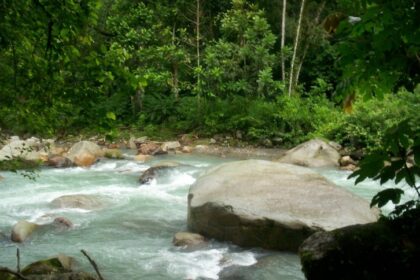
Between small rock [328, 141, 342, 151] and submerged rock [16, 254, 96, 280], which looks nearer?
submerged rock [16, 254, 96, 280]

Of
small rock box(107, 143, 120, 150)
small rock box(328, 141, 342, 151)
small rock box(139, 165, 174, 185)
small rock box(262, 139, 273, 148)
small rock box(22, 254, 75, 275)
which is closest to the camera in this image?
small rock box(22, 254, 75, 275)

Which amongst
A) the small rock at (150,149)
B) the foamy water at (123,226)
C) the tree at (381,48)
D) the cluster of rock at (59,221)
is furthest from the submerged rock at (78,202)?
the tree at (381,48)

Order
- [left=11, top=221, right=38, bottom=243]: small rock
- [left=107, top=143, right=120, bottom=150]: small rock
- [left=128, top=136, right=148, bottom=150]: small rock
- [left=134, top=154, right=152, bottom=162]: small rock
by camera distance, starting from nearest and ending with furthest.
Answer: [left=11, top=221, right=38, bottom=243]: small rock
[left=134, top=154, right=152, bottom=162]: small rock
[left=128, top=136, right=148, bottom=150]: small rock
[left=107, top=143, right=120, bottom=150]: small rock

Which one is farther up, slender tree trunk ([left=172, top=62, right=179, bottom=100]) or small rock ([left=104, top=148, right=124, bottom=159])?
slender tree trunk ([left=172, top=62, right=179, bottom=100])

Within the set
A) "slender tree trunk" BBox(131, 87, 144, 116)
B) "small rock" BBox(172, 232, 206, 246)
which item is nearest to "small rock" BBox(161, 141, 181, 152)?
"slender tree trunk" BBox(131, 87, 144, 116)

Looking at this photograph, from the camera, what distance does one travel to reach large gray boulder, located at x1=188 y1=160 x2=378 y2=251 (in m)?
6.20

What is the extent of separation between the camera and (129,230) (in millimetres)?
7480

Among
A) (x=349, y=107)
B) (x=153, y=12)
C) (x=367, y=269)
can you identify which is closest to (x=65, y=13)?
(x=367, y=269)

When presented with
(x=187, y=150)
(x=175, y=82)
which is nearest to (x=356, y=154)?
(x=187, y=150)

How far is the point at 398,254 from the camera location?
7.08 ft

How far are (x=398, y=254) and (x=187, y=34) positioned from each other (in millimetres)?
18150

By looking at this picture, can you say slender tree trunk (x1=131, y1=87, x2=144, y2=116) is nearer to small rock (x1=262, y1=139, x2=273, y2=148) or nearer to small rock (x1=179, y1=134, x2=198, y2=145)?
small rock (x1=179, y1=134, x2=198, y2=145)

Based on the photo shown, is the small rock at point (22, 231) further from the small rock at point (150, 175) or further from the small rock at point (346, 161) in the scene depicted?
the small rock at point (346, 161)

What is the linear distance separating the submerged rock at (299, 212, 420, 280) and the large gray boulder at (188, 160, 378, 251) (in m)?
3.77
